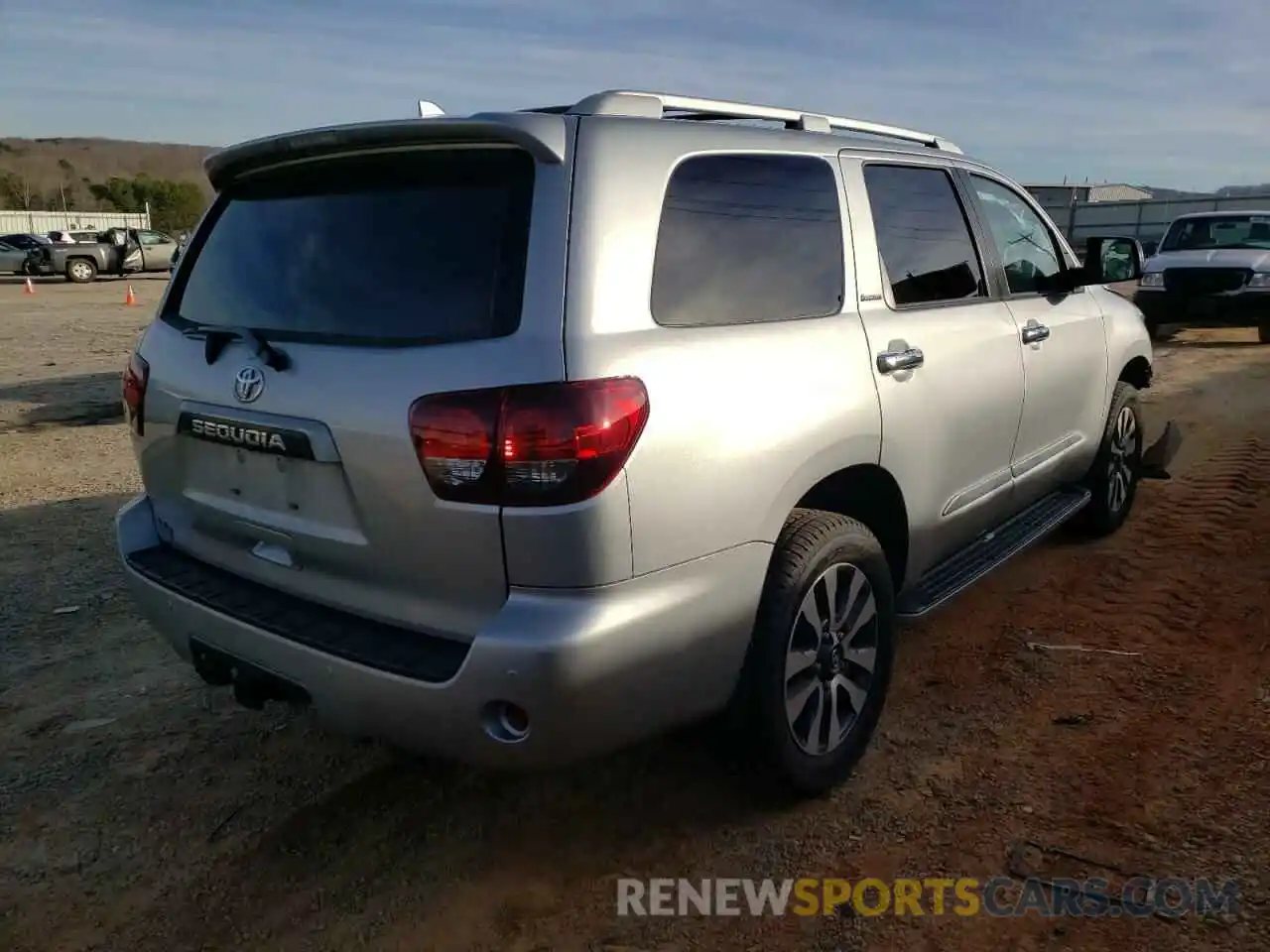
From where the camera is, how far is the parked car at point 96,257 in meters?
29.9

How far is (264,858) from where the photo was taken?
9.09 ft

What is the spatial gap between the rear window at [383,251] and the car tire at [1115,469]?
3788 millimetres

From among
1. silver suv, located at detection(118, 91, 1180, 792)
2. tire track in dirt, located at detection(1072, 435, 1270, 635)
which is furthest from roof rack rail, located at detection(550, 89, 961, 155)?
tire track in dirt, located at detection(1072, 435, 1270, 635)

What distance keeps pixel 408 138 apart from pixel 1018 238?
9.74ft

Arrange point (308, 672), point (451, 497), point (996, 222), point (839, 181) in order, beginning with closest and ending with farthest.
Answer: point (451, 497) → point (308, 672) → point (839, 181) → point (996, 222)

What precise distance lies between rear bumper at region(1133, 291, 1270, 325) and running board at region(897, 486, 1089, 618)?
9.87m

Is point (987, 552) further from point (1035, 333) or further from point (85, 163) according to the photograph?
point (85, 163)

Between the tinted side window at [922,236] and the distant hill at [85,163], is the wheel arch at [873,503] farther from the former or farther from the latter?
the distant hill at [85,163]

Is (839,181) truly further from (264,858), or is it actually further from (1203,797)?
(264,858)

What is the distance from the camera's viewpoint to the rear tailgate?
7.37 feet

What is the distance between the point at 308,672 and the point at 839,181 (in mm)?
2152

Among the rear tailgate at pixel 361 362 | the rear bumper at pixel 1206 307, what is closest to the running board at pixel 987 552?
the rear tailgate at pixel 361 362

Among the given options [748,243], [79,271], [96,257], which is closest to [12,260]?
[79,271]

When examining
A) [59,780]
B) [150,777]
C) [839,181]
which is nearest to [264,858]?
[150,777]
